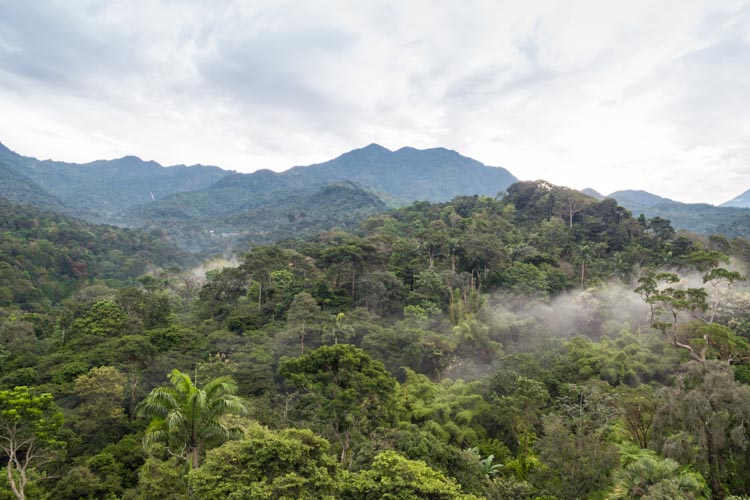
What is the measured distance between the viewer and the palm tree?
1075cm

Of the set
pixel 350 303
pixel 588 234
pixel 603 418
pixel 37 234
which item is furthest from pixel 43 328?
pixel 588 234

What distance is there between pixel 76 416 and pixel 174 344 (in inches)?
303

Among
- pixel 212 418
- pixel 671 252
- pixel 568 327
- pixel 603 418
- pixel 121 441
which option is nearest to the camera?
pixel 212 418

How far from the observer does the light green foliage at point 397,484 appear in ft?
26.5

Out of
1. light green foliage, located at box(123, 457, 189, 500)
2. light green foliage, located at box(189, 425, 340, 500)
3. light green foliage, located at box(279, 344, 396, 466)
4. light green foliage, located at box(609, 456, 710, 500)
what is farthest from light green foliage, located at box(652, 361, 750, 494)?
light green foliage, located at box(123, 457, 189, 500)

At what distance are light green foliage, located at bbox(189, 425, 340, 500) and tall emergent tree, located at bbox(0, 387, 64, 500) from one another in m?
6.87

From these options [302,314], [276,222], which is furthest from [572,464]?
[276,222]

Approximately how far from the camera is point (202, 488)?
7.73 metres

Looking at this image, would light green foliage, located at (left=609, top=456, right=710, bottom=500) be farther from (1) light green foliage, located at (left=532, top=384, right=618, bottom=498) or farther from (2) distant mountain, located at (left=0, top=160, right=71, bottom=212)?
(2) distant mountain, located at (left=0, top=160, right=71, bottom=212)

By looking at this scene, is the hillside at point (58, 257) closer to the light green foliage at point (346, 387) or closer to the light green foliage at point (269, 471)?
the light green foliage at point (346, 387)

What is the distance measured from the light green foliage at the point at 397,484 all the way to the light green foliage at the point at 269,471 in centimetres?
50

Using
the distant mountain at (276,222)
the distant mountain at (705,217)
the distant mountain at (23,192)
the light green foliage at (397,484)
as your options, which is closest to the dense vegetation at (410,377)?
the light green foliage at (397,484)

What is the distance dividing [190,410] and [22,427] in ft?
17.8

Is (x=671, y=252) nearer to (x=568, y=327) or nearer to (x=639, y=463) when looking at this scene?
(x=568, y=327)
